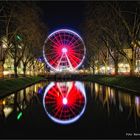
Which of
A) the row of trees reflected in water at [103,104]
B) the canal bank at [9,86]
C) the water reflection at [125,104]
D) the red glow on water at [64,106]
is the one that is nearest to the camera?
the water reflection at [125,104]

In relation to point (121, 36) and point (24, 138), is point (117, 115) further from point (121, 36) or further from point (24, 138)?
point (121, 36)

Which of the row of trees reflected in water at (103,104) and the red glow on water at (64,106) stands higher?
the row of trees reflected in water at (103,104)

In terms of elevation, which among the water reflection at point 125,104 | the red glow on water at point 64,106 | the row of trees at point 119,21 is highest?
the row of trees at point 119,21

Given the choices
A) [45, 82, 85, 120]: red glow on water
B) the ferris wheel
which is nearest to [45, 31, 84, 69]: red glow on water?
the ferris wheel

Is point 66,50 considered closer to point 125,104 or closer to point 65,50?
point 65,50

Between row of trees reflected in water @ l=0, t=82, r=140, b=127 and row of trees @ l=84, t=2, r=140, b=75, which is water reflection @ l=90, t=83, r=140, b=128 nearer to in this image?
row of trees reflected in water @ l=0, t=82, r=140, b=127

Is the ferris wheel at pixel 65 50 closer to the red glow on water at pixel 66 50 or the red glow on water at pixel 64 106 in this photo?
the red glow on water at pixel 66 50

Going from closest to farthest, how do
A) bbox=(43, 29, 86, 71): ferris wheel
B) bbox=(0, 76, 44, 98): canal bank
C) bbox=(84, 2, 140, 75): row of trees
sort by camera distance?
bbox=(0, 76, 44, 98): canal bank
bbox=(84, 2, 140, 75): row of trees
bbox=(43, 29, 86, 71): ferris wheel

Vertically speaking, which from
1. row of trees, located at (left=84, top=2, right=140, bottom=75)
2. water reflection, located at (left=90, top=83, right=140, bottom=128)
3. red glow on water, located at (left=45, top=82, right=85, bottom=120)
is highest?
row of trees, located at (left=84, top=2, right=140, bottom=75)

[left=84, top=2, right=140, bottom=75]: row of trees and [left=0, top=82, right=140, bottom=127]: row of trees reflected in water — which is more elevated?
[left=84, top=2, right=140, bottom=75]: row of trees

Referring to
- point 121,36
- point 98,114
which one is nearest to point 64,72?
point 121,36

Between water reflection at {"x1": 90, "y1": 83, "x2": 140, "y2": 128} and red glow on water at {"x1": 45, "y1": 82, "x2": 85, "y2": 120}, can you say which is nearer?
water reflection at {"x1": 90, "y1": 83, "x2": 140, "y2": 128}

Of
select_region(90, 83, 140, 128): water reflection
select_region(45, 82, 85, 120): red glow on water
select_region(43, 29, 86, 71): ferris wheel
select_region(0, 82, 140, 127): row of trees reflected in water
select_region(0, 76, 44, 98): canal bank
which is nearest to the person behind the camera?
select_region(90, 83, 140, 128): water reflection

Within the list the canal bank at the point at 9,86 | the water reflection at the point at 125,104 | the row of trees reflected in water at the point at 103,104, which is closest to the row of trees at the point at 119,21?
the water reflection at the point at 125,104
